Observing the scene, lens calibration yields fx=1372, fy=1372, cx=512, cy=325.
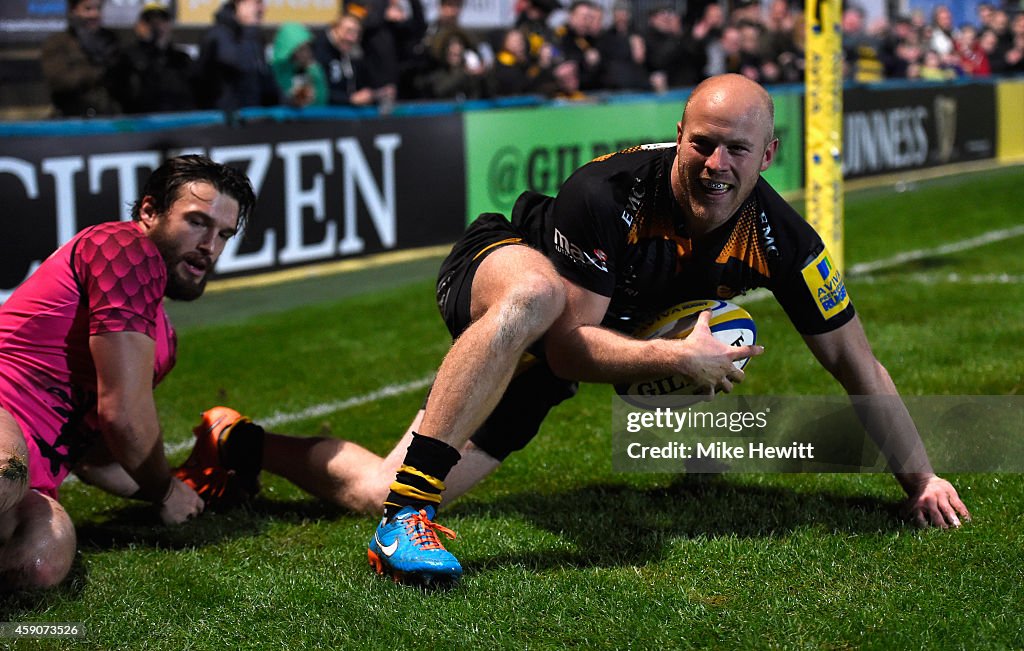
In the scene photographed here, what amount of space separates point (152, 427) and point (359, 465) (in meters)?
0.87

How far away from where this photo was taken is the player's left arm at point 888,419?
4.72 metres

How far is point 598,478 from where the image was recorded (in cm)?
563

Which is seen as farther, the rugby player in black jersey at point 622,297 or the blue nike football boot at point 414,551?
the rugby player in black jersey at point 622,297

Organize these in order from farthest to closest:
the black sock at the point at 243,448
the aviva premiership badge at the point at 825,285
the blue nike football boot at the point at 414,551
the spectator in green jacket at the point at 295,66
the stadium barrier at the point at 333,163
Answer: the spectator in green jacket at the point at 295,66 < the stadium barrier at the point at 333,163 < the black sock at the point at 243,448 < the aviva premiership badge at the point at 825,285 < the blue nike football boot at the point at 414,551

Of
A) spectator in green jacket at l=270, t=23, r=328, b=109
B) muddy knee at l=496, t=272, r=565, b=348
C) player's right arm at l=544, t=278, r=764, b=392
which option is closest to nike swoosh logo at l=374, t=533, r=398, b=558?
muddy knee at l=496, t=272, r=565, b=348

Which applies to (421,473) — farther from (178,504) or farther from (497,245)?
(178,504)

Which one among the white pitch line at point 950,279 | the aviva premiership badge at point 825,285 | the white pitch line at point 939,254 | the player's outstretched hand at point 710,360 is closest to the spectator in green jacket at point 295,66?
the white pitch line at point 939,254

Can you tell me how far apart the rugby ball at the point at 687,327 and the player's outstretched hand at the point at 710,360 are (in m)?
0.43

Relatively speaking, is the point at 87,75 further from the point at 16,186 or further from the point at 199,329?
the point at 199,329

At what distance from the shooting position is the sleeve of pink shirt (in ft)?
14.7

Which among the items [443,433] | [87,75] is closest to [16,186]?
[87,75]

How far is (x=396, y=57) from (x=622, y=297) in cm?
967

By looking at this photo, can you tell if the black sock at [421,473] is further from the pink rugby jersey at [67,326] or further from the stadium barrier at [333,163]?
the stadium barrier at [333,163]

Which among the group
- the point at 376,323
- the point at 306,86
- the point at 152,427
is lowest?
the point at 376,323
